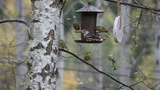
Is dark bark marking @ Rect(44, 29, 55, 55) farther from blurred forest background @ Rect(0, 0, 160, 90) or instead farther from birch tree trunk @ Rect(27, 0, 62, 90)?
blurred forest background @ Rect(0, 0, 160, 90)

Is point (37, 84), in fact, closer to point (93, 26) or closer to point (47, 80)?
point (47, 80)

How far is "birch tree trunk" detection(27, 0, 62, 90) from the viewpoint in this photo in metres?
3.50

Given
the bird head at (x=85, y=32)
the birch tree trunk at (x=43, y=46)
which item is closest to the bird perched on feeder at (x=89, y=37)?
the bird head at (x=85, y=32)

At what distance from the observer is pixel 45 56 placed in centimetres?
354

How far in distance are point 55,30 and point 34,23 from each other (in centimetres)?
25

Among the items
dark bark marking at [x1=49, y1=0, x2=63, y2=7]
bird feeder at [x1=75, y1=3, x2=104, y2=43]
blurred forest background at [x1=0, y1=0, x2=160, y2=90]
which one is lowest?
blurred forest background at [x1=0, y1=0, x2=160, y2=90]

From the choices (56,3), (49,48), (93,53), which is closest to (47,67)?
(49,48)

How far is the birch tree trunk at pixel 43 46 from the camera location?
11.5 ft

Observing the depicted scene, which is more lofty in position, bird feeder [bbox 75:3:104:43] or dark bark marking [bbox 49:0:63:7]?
dark bark marking [bbox 49:0:63:7]

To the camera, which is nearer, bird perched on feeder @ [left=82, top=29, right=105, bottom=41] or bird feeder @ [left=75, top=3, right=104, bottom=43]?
bird perched on feeder @ [left=82, top=29, right=105, bottom=41]

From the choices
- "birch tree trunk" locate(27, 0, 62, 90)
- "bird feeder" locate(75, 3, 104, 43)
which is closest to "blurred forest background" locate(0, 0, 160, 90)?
"bird feeder" locate(75, 3, 104, 43)

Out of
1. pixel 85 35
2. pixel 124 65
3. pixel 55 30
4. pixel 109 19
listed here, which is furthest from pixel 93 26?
pixel 109 19

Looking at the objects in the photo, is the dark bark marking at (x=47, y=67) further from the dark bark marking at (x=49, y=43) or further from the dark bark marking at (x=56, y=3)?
the dark bark marking at (x=56, y=3)

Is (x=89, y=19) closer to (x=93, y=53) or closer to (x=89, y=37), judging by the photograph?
(x=89, y=37)
